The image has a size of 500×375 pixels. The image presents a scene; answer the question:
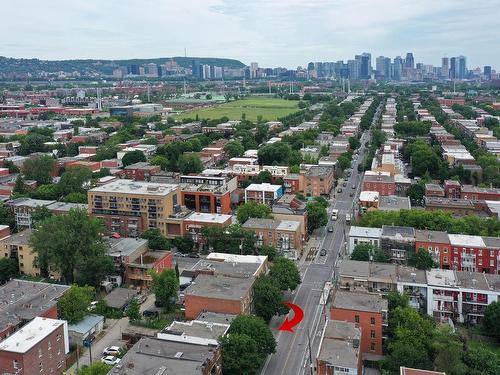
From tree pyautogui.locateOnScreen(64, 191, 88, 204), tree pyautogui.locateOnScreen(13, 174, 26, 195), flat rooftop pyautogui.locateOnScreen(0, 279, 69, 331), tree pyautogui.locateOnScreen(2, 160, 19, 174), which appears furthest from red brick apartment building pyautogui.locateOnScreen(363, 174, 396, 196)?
tree pyautogui.locateOnScreen(2, 160, 19, 174)

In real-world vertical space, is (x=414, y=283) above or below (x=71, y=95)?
below

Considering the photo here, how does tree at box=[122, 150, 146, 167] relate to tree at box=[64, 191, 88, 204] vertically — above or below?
above

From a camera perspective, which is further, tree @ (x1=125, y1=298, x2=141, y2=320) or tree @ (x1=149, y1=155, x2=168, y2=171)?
tree @ (x1=149, y1=155, x2=168, y2=171)

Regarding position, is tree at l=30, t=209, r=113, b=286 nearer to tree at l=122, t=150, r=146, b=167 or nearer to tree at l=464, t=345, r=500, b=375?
tree at l=464, t=345, r=500, b=375

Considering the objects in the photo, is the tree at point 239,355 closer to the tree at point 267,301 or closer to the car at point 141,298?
the tree at point 267,301

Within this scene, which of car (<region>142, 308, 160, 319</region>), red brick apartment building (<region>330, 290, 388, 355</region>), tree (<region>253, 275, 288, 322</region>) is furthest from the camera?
car (<region>142, 308, 160, 319</region>)

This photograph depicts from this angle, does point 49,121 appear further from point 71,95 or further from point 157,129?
point 71,95

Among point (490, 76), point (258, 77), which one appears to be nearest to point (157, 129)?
point (258, 77)
